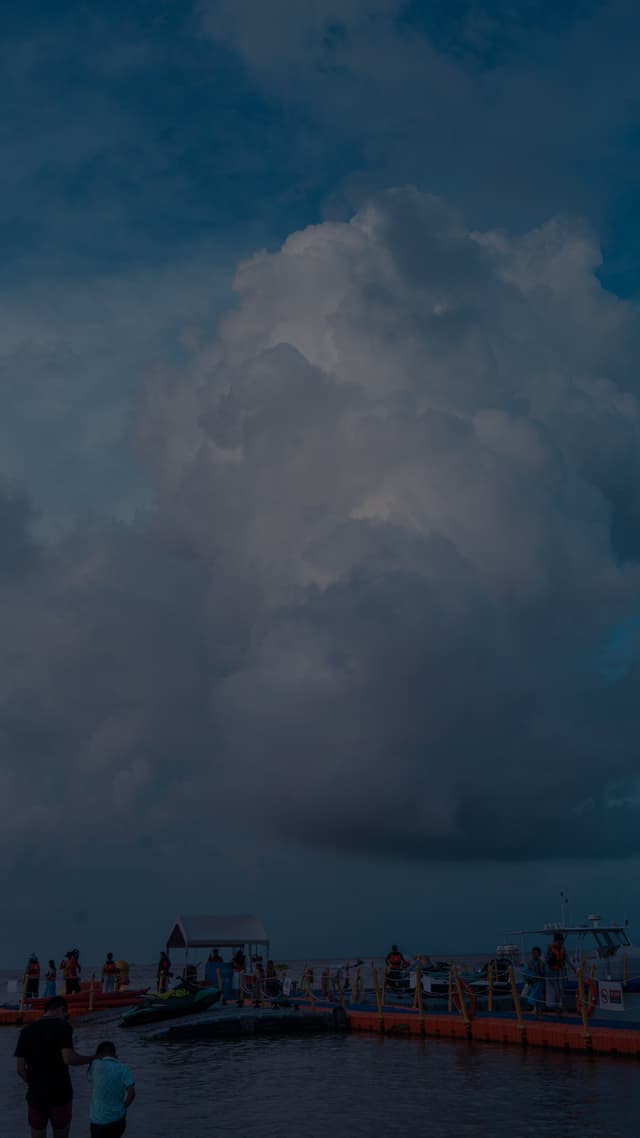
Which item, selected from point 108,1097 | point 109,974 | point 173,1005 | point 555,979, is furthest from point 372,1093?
point 109,974

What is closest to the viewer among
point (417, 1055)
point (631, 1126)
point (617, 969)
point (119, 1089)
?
point (119, 1089)

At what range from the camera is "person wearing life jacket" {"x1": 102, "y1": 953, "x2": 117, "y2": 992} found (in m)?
51.5

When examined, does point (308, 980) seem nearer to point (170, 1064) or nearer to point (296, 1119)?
point (170, 1064)

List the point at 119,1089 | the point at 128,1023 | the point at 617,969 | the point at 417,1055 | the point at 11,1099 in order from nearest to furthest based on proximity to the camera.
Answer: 1. the point at 119,1089
2. the point at 11,1099
3. the point at 417,1055
4. the point at 128,1023
5. the point at 617,969

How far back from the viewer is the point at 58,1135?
38.4 feet

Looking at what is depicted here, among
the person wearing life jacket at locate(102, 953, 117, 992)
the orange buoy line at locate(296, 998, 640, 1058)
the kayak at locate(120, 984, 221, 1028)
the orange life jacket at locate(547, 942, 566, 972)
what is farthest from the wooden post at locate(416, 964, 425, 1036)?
the person wearing life jacket at locate(102, 953, 117, 992)

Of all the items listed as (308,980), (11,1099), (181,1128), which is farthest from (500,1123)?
(308,980)

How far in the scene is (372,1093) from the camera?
23.2m

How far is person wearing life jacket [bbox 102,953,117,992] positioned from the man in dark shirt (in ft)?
140

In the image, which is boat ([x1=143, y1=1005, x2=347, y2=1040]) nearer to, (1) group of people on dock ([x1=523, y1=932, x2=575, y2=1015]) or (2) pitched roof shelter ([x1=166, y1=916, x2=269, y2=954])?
(1) group of people on dock ([x1=523, y1=932, x2=575, y2=1015])

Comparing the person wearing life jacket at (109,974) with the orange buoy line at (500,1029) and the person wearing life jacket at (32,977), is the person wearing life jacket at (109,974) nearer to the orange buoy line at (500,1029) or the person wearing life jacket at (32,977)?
the person wearing life jacket at (32,977)

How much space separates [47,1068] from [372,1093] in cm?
1381

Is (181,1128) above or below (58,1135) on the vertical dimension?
below

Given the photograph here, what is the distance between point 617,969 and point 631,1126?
186ft
